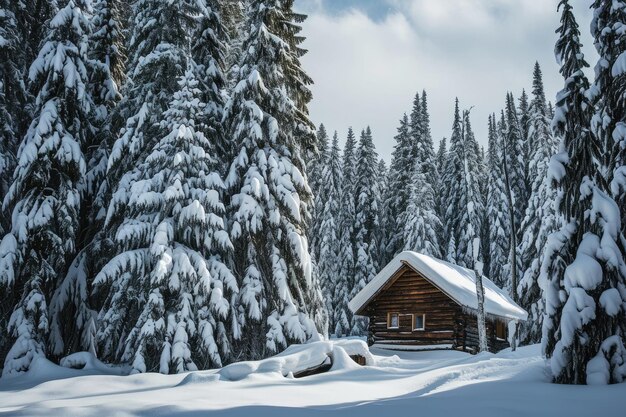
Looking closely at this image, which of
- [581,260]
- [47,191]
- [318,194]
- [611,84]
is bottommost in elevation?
[581,260]

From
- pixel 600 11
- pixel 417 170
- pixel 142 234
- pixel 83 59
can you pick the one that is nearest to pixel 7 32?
pixel 83 59

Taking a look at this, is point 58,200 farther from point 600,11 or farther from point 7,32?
point 600,11

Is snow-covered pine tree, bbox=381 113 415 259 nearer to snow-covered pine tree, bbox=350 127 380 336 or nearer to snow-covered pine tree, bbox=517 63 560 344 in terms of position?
snow-covered pine tree, bbox=350 127 380 336

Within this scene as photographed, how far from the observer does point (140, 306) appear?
57.3 ft

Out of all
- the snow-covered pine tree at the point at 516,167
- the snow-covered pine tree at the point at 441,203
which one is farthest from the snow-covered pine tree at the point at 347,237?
the snow-covered pine tree at the point at 516,167

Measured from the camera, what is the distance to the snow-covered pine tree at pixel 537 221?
97.5 feet

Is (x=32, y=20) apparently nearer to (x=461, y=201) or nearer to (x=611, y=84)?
(x=611, y=84)

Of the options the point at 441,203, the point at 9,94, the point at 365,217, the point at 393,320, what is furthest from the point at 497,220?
the point at 9,94

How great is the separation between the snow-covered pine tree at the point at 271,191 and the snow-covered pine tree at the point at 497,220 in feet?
104

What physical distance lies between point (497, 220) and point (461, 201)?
407 cm

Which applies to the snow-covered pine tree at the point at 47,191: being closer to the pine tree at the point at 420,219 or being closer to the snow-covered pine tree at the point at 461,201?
the pine tree at the point at 420,219

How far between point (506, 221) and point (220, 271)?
128 feet

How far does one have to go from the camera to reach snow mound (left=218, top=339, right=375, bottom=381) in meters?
12.4

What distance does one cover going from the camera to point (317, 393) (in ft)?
33.1
